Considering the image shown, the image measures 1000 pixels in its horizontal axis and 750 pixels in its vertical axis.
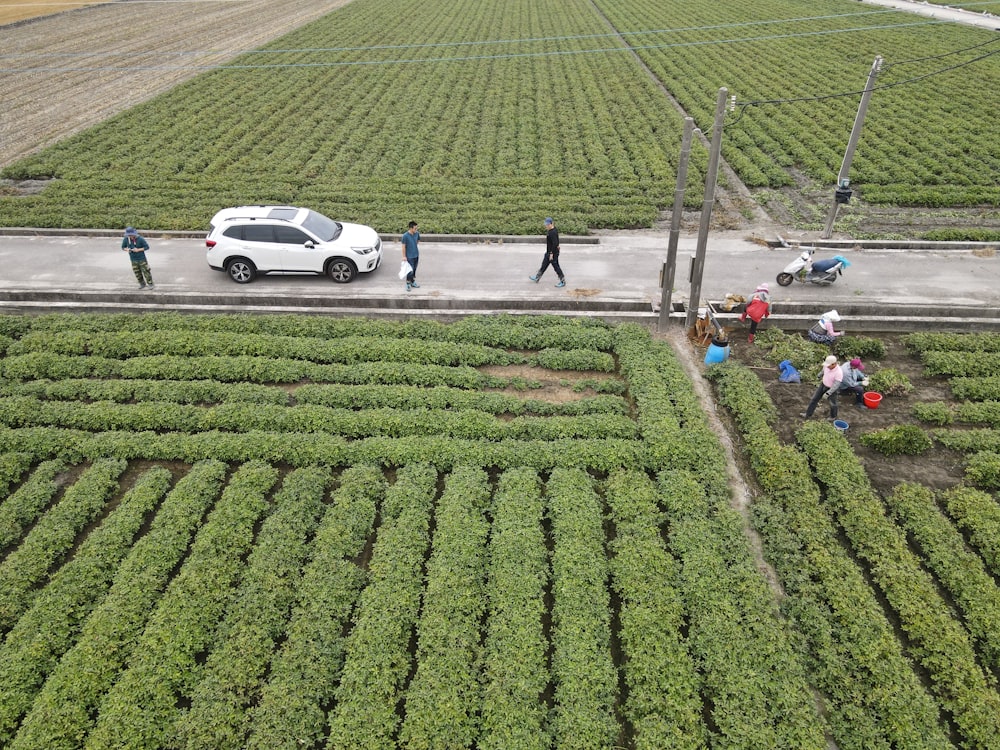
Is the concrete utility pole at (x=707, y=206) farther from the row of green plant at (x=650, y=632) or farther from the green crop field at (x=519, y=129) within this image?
the row of green plant at (x=650, y=632)

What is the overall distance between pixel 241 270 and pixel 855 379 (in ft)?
47.9

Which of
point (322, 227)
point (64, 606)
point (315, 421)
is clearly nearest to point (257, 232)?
point (322, 227)

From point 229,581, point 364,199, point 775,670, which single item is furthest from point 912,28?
point 229,581

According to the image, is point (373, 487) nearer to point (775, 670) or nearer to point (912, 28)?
point (775, 670)

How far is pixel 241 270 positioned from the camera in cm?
1605

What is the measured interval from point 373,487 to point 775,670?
6409mm

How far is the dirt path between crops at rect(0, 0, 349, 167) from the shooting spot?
28734 mm

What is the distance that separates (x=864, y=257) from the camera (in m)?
17.2

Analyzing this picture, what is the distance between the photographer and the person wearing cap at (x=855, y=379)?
12.0 metres

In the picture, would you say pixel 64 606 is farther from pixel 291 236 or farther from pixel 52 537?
pixel 291 236

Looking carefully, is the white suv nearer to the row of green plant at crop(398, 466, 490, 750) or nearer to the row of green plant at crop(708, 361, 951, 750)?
the row of green plant at crop(398, 466, 490, 750)

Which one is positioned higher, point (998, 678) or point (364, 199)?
point (364, 199)

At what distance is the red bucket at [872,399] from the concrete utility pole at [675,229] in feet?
14.4

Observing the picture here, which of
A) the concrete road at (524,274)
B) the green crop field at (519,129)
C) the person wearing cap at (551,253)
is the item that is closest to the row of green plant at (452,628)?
the concrete road at (524,274)
